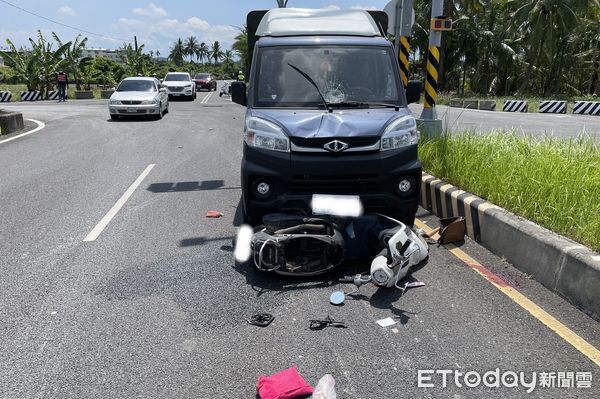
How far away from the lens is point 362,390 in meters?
2.84

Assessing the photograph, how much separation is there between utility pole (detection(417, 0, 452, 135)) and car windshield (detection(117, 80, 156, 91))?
13.1 meters

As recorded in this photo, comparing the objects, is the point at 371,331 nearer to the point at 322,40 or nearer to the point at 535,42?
the point at 322,40

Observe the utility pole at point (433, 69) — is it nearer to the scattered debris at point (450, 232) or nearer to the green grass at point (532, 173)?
the green grass at point (532, 173)

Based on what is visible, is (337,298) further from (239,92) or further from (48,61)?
(48,61)

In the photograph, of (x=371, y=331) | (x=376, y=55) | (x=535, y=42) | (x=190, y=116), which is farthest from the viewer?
(x=535, y=42)

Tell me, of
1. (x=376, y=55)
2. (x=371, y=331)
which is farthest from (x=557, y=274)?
(x=376, y=55)

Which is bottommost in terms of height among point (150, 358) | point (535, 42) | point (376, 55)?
point (150, 358)

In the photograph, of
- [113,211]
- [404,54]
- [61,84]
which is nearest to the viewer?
[113,211]

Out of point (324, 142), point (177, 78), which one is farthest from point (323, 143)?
point (177, 78)

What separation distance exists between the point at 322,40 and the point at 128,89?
Answer: 594 inches

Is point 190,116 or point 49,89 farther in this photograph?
point 49,89

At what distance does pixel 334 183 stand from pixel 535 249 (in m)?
1.91

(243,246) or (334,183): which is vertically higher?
(334,183)

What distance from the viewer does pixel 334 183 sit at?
15.5 feet
